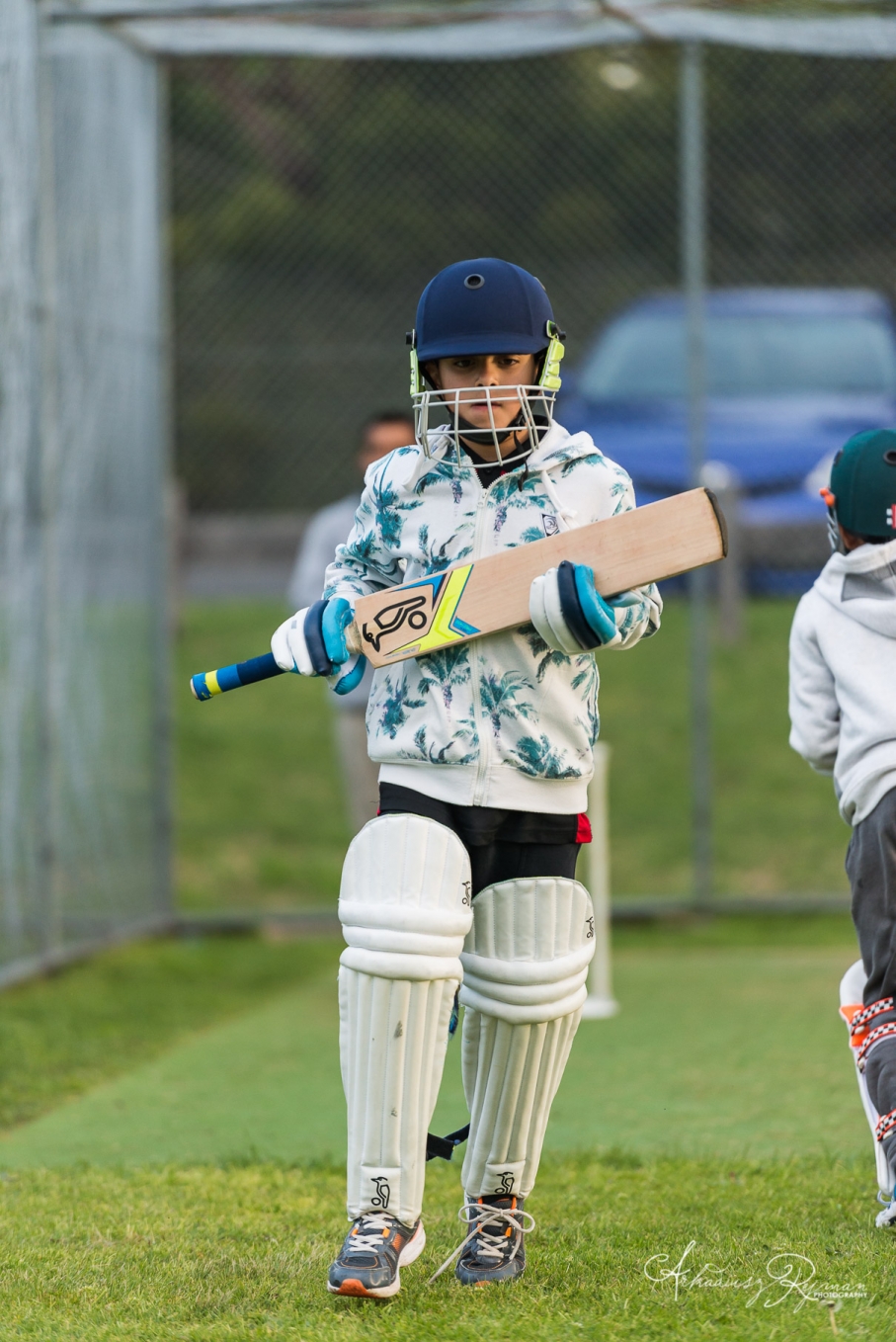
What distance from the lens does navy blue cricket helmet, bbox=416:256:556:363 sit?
269 cm

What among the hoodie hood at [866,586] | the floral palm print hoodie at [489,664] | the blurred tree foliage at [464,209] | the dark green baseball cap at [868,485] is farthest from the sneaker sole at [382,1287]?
the blurred tree foliage at [464,209]

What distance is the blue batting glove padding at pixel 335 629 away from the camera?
8.71 feet

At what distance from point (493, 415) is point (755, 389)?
4.20m

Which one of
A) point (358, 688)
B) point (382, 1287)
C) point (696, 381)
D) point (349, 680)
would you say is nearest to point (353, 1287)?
point (382, 1287)

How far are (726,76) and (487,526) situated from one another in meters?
4.48

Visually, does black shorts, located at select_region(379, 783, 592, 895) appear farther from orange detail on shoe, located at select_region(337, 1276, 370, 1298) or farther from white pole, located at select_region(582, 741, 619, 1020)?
white pole, located at select_region(582, 741, 619, 1020)

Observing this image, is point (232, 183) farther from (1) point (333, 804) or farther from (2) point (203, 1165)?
(2) point (203, 1165)

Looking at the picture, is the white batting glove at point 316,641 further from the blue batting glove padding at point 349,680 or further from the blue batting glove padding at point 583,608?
the blue batting glove padding at point 583,608

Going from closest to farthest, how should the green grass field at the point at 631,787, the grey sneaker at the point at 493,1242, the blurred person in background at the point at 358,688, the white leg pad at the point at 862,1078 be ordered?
the grey sneaker at the point at 493,1242
the white leg pad at the point at 862,1078
the blurred person in background at the point at 358,688
the green grass field at the point at 631,787

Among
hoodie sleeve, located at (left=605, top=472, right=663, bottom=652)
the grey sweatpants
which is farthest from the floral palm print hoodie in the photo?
the grey sweatpants

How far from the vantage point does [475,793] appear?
267cm

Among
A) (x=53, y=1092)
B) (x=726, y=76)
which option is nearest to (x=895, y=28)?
(x=726, y=76)

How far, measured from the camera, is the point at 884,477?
3074mm

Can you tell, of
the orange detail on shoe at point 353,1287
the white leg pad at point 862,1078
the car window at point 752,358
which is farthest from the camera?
the car window at point 752,358
